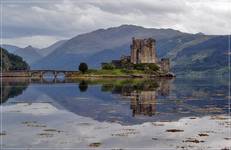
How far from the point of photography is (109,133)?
157ft

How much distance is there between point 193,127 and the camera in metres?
53.5

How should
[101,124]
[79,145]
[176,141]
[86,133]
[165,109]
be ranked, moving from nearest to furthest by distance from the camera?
[79,145]
[176,141]
[86,133]
[101,124]
[165,109]

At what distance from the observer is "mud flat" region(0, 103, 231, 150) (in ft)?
133

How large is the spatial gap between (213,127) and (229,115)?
546 inches

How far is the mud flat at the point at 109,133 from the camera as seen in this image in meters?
40.6

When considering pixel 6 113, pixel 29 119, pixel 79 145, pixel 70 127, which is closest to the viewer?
pixel 79 145

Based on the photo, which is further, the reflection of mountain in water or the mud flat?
the reflection of mountain in water

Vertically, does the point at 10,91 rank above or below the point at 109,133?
above

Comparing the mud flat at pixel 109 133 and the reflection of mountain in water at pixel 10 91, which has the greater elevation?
the reflection of mountain in water at pixel 10 91

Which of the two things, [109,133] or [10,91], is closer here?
[109,133]

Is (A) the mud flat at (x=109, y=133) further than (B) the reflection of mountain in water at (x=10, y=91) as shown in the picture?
No

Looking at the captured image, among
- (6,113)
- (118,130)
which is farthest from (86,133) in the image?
(6,113)

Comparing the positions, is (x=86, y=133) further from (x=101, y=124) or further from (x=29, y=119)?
(x=29, y=119)

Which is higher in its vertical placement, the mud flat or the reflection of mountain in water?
the reflection of mountain in water
